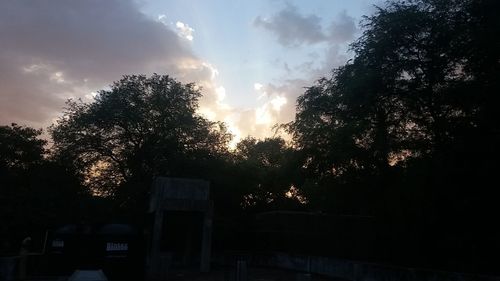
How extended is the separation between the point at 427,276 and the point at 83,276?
11769 mm

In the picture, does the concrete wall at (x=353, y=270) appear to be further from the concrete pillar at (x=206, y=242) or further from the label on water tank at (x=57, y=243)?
the label on water tank at (x=57, y=243)

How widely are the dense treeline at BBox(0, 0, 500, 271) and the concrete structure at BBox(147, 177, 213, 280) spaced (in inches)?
239

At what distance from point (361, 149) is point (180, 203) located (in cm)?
1020

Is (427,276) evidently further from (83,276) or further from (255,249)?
(255,249)

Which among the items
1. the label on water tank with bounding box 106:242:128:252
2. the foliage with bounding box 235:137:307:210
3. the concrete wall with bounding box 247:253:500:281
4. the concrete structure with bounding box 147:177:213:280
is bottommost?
the concrete wall with bounding box 247:253:500:281

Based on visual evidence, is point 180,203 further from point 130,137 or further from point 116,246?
point 130,137

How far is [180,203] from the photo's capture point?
83.0ft

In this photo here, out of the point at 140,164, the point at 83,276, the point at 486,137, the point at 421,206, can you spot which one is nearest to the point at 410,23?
the point at 486,137

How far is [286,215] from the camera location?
1073 inches

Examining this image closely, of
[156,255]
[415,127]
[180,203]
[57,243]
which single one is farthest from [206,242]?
[415,127]

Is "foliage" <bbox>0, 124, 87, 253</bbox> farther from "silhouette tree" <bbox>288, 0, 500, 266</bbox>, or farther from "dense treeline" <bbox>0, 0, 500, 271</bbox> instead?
"silhouette tree" <bbox>288, 0, 500, 266</bbox>

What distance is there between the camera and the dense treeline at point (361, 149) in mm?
17281

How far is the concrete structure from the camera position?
2464 centimetres

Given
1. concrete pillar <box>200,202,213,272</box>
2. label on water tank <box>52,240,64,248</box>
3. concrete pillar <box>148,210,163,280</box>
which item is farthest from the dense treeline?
label on water tank <box>52,240,64,248</box>
